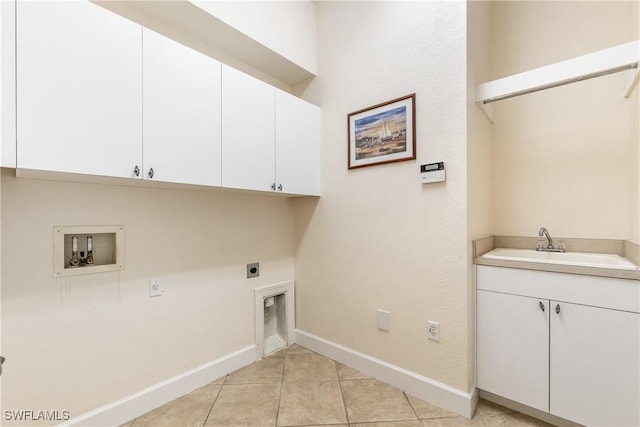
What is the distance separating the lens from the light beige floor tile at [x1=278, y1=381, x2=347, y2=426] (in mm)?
1628

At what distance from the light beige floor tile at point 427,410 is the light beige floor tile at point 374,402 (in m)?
0.04

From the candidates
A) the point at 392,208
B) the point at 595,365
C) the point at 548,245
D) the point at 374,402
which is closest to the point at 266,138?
the point at 392,208

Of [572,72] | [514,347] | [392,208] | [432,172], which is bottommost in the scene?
[514,347]

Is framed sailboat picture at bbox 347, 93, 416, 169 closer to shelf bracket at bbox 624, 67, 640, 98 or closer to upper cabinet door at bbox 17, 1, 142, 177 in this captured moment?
shelf bracket at bbox 624, 67, 640, 98

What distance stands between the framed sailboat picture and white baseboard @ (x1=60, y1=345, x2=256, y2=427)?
1773 millimetres

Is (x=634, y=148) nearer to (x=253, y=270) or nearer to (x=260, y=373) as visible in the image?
(x=253, y=270)

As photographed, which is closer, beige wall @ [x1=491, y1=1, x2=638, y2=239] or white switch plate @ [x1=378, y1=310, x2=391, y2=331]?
beige wall @ [x1=491, y1=1, x2=638, y2=239]

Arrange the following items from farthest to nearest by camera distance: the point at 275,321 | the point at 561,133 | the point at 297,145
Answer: the point at 275,321
the point at 297,145
the point at 561,133

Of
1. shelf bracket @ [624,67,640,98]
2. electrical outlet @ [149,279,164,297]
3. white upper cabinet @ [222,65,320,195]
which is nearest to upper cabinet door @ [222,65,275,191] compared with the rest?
white upper cabinet @ [222,65,320,195]

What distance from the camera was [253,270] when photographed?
7.63 feet

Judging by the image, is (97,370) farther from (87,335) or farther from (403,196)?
(403,196)

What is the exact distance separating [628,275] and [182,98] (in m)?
2.44

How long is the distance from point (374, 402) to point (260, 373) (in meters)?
0.87

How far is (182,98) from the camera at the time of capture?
1.57 meters
